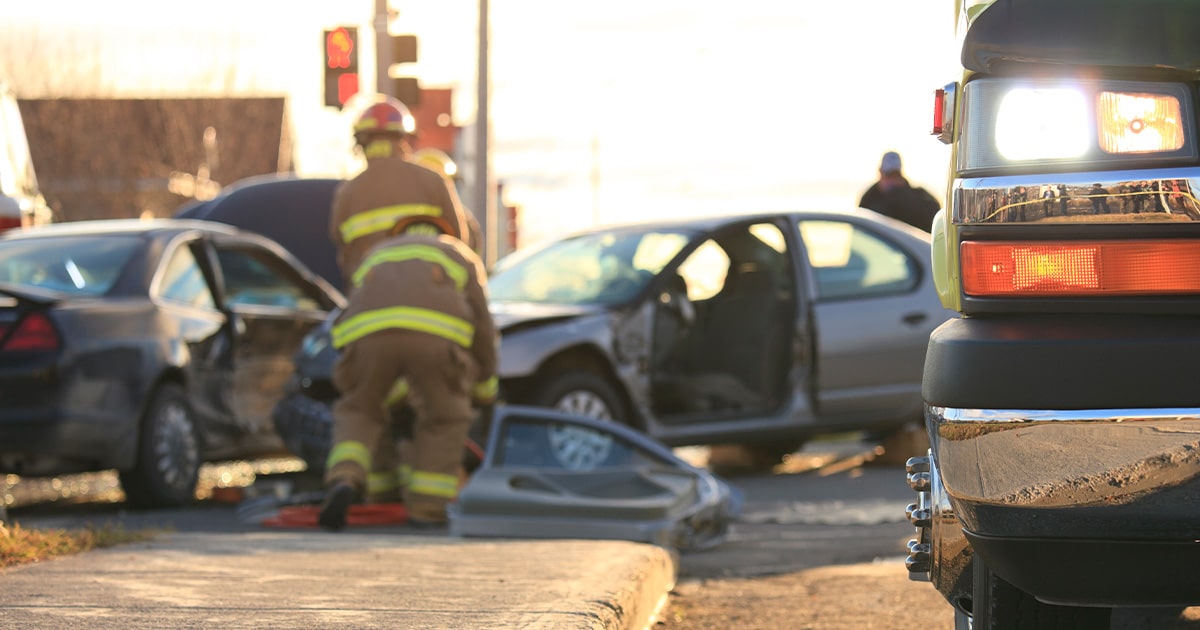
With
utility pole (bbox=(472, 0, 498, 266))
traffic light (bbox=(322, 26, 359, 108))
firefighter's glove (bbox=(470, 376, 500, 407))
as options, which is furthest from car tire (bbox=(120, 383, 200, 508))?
utility pole (bbox=(472, 0, 498, 266))

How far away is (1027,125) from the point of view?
2896 millimetres

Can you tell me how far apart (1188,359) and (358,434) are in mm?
5495

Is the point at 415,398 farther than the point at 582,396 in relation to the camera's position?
No

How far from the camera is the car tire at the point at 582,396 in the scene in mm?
9234

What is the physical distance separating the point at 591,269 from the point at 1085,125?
24.4 feet

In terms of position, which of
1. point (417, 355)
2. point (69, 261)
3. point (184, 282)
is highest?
point (69, 261)

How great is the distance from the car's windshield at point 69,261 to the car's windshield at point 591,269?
2133 millimetres

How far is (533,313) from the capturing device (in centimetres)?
958

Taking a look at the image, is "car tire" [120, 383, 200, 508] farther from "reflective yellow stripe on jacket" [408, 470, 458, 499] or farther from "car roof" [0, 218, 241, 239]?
"reflective yellow stripe on jacket" [408, 470, 458, 499]

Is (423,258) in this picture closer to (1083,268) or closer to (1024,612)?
(1024,612)

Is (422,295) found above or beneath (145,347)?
above

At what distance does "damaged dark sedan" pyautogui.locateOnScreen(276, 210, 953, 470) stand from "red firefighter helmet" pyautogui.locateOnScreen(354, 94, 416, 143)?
3.49ft

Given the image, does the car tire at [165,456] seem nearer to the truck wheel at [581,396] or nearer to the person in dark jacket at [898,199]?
the truck wheel at [581,396]

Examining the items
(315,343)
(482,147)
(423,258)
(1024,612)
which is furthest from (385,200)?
(482,147)
